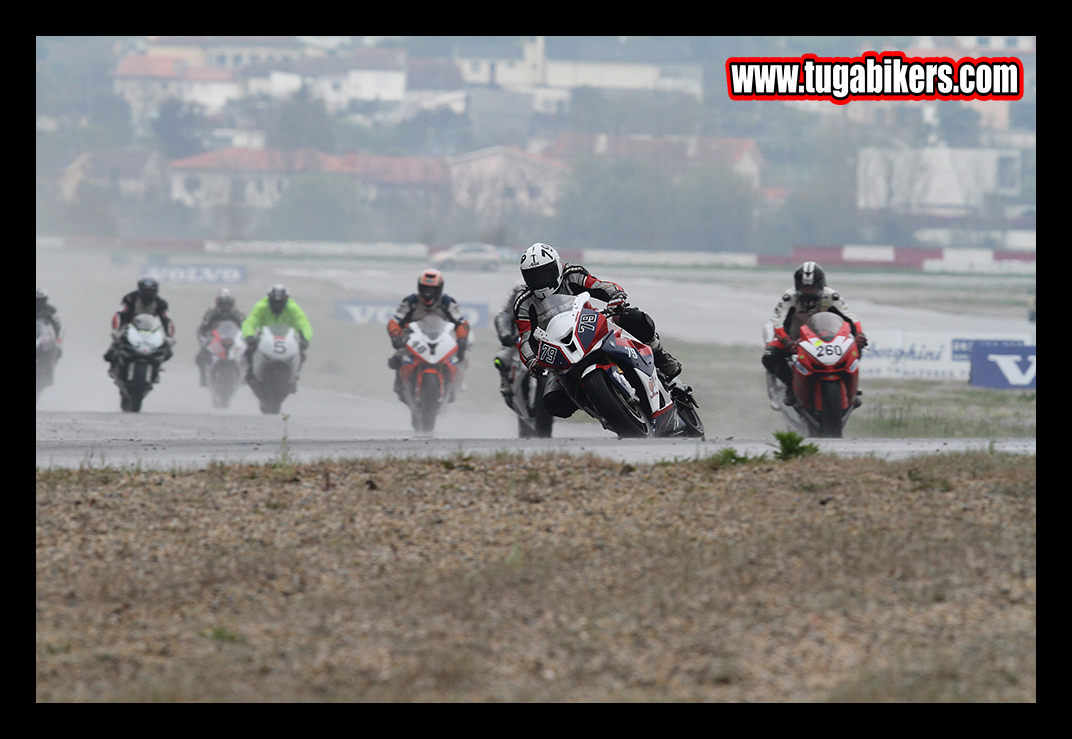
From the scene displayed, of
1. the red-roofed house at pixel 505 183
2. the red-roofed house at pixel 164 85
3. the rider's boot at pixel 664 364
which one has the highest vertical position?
the red-roofed house at pixel 164 85

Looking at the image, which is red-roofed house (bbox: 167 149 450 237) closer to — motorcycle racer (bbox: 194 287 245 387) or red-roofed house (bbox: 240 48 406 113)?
red-roofed house (bbox: 240 48 406 113)

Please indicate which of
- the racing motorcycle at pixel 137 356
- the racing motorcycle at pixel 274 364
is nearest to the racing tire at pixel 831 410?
the racing motorcycle at pixel 274 364

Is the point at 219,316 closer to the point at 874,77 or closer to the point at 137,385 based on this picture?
the point at 137,385

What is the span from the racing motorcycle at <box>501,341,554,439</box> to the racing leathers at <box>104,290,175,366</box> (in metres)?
5.03

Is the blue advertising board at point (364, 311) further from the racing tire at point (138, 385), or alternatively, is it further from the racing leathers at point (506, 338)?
the racing leathers at point (506, 338)

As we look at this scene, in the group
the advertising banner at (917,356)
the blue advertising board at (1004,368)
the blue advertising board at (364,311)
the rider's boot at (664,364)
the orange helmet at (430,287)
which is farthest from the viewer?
the blue advertising board at (364,311)

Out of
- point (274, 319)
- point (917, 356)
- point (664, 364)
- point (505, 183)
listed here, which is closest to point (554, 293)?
point (664, 364)

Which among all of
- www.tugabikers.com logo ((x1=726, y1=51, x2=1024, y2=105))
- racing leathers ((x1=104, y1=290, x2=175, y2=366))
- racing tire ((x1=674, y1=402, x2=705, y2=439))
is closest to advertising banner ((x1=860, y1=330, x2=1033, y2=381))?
www.tugabikers.com logo ((x1=726, y1=51, x2=1024, y2=105))

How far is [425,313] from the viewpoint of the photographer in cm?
1583

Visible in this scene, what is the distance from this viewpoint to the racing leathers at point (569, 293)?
34.8ft

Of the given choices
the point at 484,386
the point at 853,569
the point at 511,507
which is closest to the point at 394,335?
the point at 511,507

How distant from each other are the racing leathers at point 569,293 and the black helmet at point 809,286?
3322mm

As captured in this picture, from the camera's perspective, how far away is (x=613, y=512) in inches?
315

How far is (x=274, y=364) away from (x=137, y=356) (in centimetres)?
215
